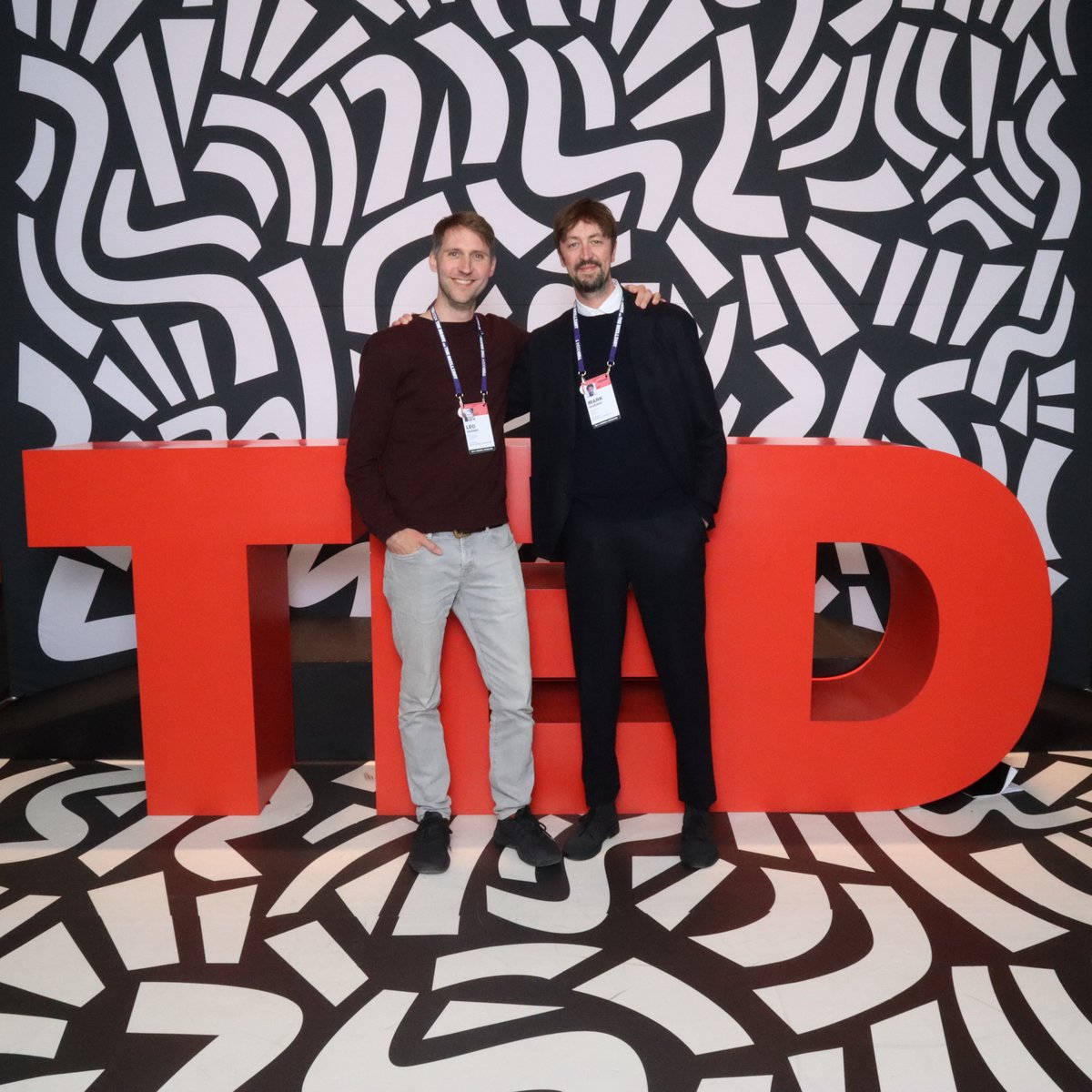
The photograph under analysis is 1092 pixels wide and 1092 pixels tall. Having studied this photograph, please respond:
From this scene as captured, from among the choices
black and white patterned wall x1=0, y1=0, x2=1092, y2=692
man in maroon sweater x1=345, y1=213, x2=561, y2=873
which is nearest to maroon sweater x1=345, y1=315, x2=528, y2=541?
man in maroon sweater x1=345, y1=213, x2=561, y2=873

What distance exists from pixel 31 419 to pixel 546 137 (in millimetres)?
2194

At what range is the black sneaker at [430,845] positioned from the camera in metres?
2.38

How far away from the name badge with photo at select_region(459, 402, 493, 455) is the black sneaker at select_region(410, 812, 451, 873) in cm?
99

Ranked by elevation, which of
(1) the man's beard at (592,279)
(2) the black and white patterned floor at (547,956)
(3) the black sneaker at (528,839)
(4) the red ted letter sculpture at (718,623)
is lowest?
(2) the black and white patterned floor at (547,956)

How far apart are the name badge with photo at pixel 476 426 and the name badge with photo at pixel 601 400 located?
26cm

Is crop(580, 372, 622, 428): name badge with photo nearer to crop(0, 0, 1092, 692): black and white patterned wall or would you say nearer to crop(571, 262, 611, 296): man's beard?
crop(571, 262, 611, 296): man's beard

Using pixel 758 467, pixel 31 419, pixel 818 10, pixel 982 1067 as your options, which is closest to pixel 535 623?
pixel 758 467

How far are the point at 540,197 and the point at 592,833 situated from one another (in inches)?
88.5

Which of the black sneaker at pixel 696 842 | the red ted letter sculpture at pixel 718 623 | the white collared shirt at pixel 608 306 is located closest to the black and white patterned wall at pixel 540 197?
the red ted letter sculpture at pixel 718 623

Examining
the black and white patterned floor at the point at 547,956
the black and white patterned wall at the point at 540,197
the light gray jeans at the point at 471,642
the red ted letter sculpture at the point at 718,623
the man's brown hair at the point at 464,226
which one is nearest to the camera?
the black and white patterned floor at the point at 547,956

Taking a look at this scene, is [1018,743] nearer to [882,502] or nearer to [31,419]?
[882,502]

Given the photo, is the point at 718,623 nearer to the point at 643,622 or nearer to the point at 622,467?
the point at 643,622

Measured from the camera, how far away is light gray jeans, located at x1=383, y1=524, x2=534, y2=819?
7.82ft

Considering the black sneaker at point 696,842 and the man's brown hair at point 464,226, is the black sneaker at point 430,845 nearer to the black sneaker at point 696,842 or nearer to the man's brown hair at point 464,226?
the black sneaker at point 696,842
